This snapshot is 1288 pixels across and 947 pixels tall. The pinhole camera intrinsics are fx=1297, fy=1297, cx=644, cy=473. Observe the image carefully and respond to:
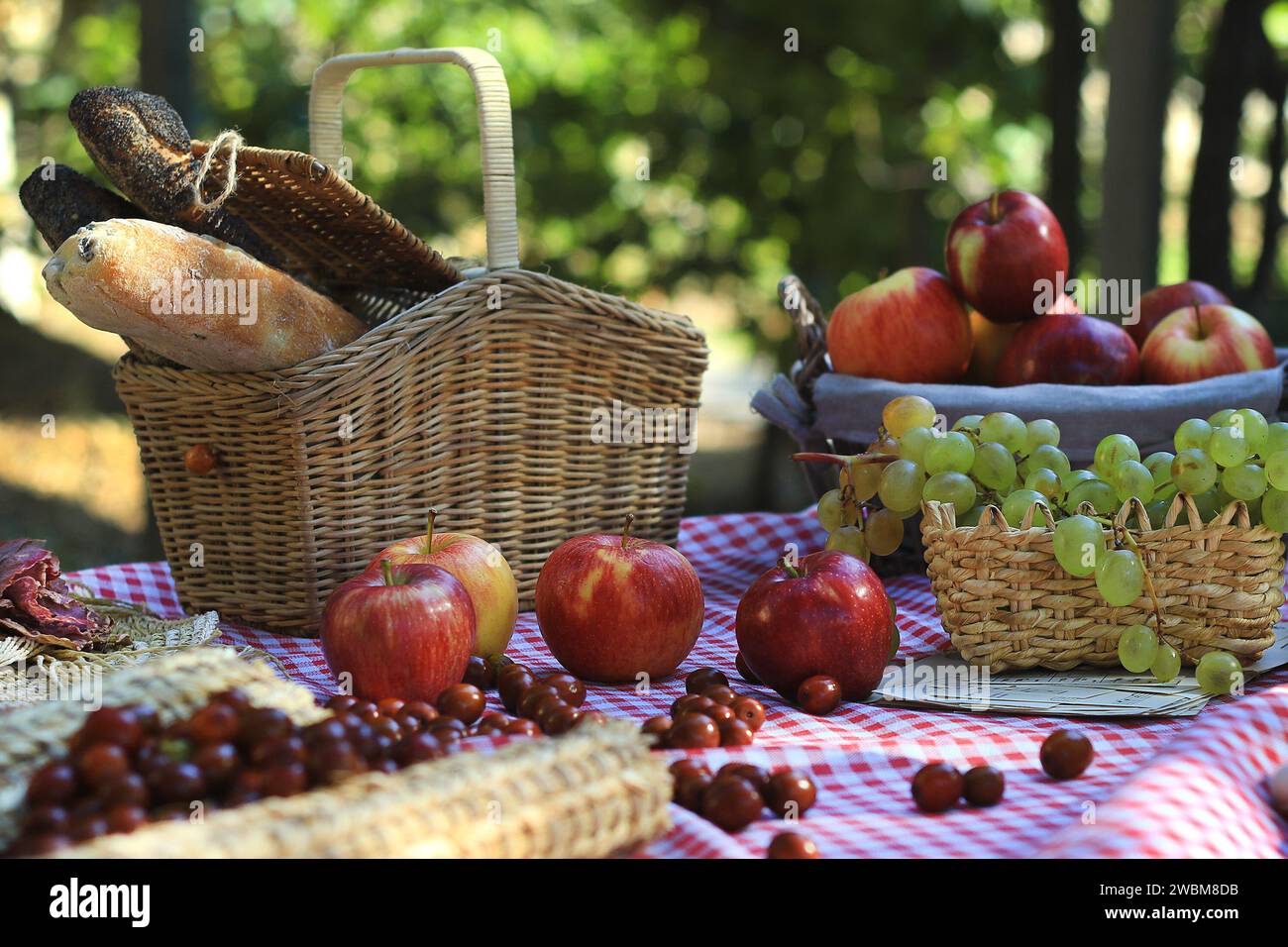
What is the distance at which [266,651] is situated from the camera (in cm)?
138

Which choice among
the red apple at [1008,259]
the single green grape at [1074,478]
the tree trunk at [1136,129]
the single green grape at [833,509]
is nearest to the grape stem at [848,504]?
the single green grape at [833,509]

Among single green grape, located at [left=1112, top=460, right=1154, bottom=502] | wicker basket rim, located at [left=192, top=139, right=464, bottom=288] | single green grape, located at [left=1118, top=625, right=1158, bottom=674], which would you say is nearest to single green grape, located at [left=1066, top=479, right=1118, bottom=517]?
single green grape, located at [left=1112, top=460, right=1154, bottom=502]

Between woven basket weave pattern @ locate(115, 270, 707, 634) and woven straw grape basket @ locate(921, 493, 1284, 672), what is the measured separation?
53cm

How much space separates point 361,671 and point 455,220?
3.91 m

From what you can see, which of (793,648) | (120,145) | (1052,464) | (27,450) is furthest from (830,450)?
(27,450)

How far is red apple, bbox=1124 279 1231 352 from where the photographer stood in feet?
5.94

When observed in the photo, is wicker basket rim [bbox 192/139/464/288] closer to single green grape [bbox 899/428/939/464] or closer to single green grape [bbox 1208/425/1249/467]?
single green grape [bbox 899/428/939/464]

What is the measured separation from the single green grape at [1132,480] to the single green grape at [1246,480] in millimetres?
70

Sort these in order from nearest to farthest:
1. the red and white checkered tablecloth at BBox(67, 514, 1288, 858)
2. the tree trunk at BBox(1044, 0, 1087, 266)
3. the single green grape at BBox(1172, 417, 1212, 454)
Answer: the red and white checkered tablecloth at BBox(67, 514, 1288, 858) → the single green grape at BBox(1172, 417, 1212, 454) → the tree trunk at BBox(1044, 0, 1087, 266)

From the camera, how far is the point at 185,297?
4.28ft

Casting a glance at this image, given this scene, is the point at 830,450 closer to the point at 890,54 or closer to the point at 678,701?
the point at 678,701

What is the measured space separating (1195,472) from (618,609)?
559 millimetres

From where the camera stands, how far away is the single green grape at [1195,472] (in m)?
1.21

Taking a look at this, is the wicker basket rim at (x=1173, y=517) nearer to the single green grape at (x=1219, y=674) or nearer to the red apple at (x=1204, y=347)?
the single green grape at (x=1219, y=674)
